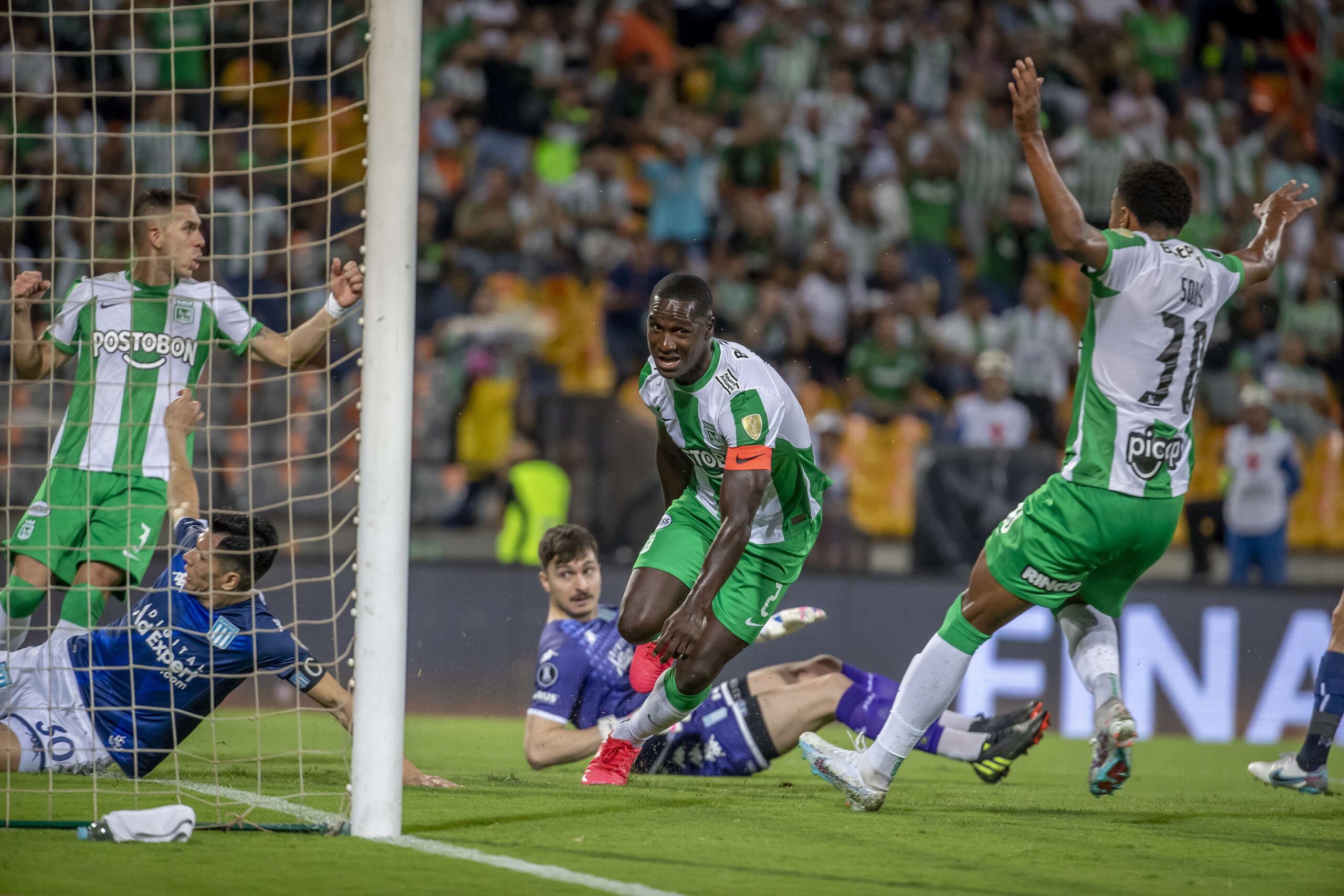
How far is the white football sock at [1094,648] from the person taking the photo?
4633 mm

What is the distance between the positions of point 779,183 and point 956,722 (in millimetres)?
7941

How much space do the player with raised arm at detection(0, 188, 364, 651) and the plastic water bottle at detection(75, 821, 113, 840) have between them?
1766 millimetres

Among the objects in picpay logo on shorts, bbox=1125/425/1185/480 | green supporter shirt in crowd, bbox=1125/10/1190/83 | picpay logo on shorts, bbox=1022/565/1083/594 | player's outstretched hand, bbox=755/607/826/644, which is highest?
green supporter shirt in crowd, bbox=1125/10/1190/83

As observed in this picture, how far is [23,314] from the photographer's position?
525cm

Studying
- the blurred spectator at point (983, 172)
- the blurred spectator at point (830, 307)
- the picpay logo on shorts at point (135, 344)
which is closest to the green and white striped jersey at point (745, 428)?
the picpay logo on shorts at point (135, 344)

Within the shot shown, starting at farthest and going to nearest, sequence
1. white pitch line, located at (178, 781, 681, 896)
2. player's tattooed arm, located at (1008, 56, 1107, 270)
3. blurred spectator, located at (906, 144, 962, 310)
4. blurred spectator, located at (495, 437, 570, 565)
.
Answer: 1. blurred spectator, located at (906, 144, 962, 310)
2. blurred spectator, located at (495, 437, 570, 565)
3. player's tattooed arm, located at (1008, 56, 1107, 270)
4. white pitch line, located at (178, 781, 681, 896)

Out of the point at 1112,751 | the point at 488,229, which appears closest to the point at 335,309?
the point at 1112,751

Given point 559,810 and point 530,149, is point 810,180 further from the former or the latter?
point 559,810

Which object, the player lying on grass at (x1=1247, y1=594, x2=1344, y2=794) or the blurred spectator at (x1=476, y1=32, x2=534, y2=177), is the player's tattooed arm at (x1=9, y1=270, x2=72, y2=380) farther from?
the blurred spectator at (x1=476, y1=32, x2=534, y2=177)

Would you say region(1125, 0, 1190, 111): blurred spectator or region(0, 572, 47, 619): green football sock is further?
region(1125, 0, 1190, 111): blurred spectator

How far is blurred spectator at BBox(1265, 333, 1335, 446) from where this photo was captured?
426 inches

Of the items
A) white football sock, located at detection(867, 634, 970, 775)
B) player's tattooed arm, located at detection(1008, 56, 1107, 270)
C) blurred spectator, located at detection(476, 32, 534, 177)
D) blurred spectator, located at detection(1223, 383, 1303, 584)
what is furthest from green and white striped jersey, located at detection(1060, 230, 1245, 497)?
blurred spectator, located at detection(476, 32, 534, 177)

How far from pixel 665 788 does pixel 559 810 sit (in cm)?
84

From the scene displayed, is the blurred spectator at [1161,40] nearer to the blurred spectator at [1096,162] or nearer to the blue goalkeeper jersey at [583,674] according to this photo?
the blurred spectator at [1096,162]
